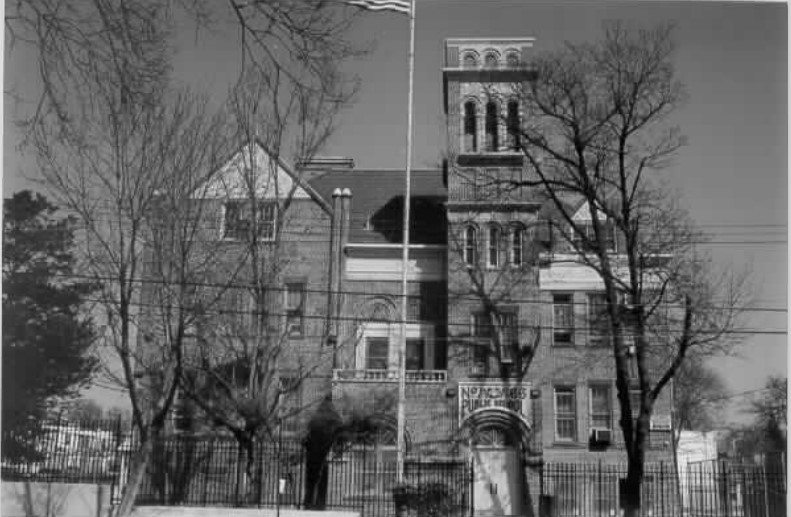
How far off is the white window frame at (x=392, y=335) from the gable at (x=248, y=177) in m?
1.36

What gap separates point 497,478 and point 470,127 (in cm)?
299

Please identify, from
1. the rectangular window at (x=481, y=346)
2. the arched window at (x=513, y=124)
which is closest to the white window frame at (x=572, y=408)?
the rectangular window at (x=481, y=346)

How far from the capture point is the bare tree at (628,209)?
24.7ft

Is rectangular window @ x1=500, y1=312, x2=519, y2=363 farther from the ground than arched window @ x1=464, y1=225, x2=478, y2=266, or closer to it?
closer to it

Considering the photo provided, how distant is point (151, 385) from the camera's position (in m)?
7.56

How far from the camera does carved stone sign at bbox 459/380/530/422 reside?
26.0 ft

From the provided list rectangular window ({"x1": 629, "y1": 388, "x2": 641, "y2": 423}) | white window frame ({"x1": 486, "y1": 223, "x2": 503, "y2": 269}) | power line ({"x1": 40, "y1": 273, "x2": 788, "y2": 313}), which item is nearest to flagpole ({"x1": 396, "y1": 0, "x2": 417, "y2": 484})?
power line ({"x1": 40, "y1": 273, "x2": 788, "y2": 313})

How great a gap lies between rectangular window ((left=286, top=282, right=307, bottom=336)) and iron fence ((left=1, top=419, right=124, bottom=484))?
1602mm

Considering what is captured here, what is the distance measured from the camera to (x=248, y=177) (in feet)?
25.6

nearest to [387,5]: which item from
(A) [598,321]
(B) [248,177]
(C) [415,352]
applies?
(B) [248,177]

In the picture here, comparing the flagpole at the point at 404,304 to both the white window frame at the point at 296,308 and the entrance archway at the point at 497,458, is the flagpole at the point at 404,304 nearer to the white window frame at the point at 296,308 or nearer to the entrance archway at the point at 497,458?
the entrance archway at the point at 497,458

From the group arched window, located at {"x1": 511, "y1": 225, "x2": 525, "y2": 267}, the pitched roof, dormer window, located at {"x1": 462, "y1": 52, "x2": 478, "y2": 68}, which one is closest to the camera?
dormer window, located at {"x1": 462, "y1": 52, "x2": 478, "y2": 68}

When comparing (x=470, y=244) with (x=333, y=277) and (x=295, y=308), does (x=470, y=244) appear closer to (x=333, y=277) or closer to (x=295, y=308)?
(x=333, y=277)

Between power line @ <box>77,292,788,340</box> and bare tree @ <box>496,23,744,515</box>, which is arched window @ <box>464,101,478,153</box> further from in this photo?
power line @ <box>77,292,788,340</box>
